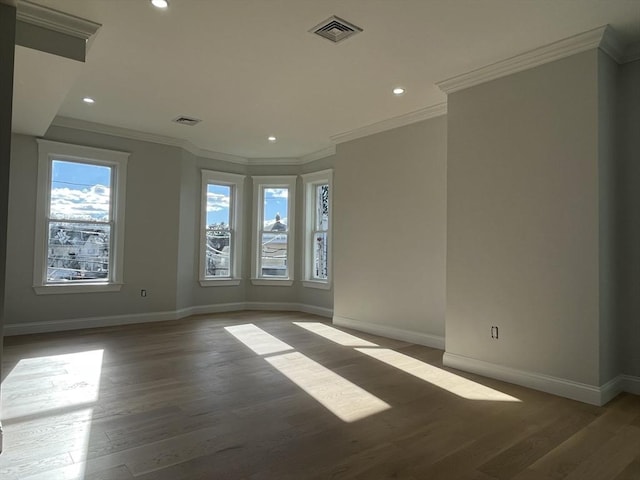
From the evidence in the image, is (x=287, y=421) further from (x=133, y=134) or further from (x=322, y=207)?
(x=133, y=134)

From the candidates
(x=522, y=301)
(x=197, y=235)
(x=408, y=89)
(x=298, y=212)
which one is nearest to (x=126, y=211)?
(x=197, y=235)

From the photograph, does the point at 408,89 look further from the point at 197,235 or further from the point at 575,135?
the point at 197,235

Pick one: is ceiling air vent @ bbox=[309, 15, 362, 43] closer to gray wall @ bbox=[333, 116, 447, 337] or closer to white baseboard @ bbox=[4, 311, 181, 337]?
gray wall @ bbox=[333, 116, 447, 337]

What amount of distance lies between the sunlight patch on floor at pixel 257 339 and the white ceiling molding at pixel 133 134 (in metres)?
2.92

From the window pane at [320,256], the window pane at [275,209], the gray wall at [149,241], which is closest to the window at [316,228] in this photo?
the window pane at [320,256]

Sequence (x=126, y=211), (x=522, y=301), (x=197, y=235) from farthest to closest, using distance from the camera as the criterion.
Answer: (x=197, y=235), (x=126, y=211), (x=522, y=301)

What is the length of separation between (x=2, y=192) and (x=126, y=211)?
11.9 feet

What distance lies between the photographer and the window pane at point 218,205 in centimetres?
703

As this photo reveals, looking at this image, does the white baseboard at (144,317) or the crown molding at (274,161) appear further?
the crown molding at (274,161)

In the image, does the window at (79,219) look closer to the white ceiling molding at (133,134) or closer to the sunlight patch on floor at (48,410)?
the white ceiling molding at (133,134)

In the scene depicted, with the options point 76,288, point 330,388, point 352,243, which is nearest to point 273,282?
point 352,243

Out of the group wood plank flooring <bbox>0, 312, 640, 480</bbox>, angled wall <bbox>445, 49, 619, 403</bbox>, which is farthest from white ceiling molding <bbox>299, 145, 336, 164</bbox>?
wood plank flooring <bbox>0, 312, 640, 480</bbox>

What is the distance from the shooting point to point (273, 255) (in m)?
7.44

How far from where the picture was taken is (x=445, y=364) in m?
3.95
